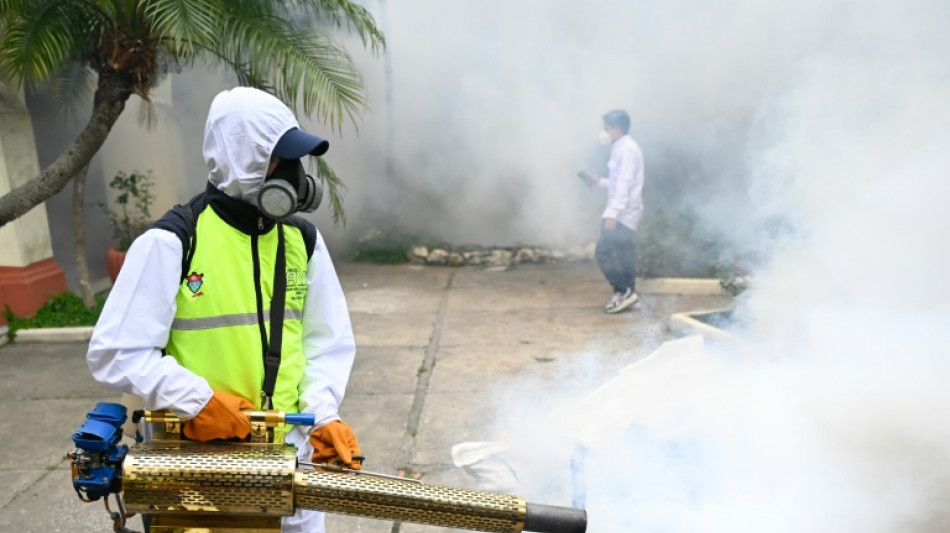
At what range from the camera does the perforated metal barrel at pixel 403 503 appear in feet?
5.64

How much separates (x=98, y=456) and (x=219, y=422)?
27 centimetres

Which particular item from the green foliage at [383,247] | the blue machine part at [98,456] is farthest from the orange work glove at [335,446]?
the green foliage at [383,247]

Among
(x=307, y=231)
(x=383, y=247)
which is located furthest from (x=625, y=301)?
(x=307, y=231)

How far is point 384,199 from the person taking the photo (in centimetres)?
1039

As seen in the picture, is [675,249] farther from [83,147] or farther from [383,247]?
[83,147]

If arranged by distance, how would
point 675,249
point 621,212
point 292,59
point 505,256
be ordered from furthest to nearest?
1. point 505,256
2. point 675,249
3. point 621,212
4. point 292,59

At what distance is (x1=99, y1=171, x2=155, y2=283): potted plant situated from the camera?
24.5ft

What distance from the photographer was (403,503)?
5.64 feet

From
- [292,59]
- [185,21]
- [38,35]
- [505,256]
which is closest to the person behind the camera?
[185,21]

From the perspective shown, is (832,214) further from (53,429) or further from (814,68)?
(53,429)

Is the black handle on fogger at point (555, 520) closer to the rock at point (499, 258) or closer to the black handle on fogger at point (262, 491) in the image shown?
the black handle on fogger at point (262, 491)

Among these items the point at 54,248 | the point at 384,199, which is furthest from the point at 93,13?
the point at 384,199

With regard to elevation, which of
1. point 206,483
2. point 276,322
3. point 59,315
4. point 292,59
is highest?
point 292,59

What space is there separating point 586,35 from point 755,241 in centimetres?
430
